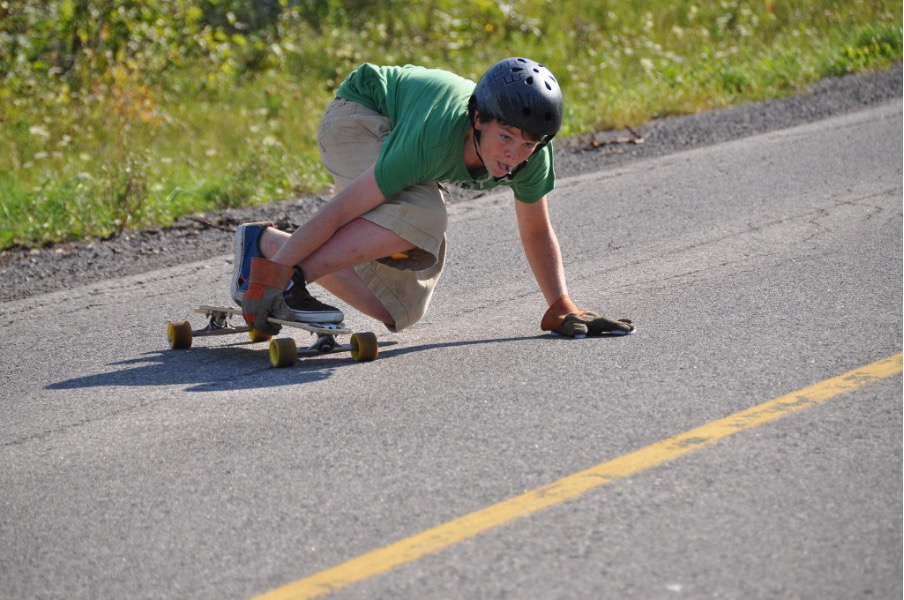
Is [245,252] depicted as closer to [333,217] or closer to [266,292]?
[266,292]

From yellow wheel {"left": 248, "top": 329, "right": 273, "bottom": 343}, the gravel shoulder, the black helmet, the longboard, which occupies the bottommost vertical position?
the gravel shoulder

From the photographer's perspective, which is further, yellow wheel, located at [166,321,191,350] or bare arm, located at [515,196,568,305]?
yellow wheel, located at [166,321,191,350]

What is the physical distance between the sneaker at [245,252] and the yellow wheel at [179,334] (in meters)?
0.35

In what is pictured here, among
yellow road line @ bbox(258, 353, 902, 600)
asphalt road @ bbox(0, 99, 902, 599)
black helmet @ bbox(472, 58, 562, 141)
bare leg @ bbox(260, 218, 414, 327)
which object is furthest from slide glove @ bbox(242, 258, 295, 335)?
yellow road line @ bbox(258, 353, 902, 600)

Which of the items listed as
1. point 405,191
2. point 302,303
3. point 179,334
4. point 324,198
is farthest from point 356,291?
point 324,198

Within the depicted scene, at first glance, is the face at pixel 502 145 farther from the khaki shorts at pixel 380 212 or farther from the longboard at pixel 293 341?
the longboard at pixel 293 341

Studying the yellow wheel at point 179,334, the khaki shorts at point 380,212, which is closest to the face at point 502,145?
the khaki shorts at point 380,212

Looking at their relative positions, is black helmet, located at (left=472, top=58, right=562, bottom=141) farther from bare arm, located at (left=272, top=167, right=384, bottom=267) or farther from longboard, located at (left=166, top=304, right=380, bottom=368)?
longboard, located at (left=166, top=304, right=380, bottom=368)

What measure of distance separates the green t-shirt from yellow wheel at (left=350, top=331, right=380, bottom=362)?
2.06 ft

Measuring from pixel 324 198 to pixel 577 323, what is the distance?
152 inches

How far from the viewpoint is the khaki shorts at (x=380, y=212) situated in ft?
16.3

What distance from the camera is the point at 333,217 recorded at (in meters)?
4.95

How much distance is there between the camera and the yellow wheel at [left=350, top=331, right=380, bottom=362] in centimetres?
→ 509

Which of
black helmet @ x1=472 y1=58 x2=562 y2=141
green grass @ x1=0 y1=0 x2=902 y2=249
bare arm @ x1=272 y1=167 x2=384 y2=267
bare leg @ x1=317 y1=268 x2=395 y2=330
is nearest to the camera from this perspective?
black helmet @ x1=472 y1=58 x2=562 y2=141
